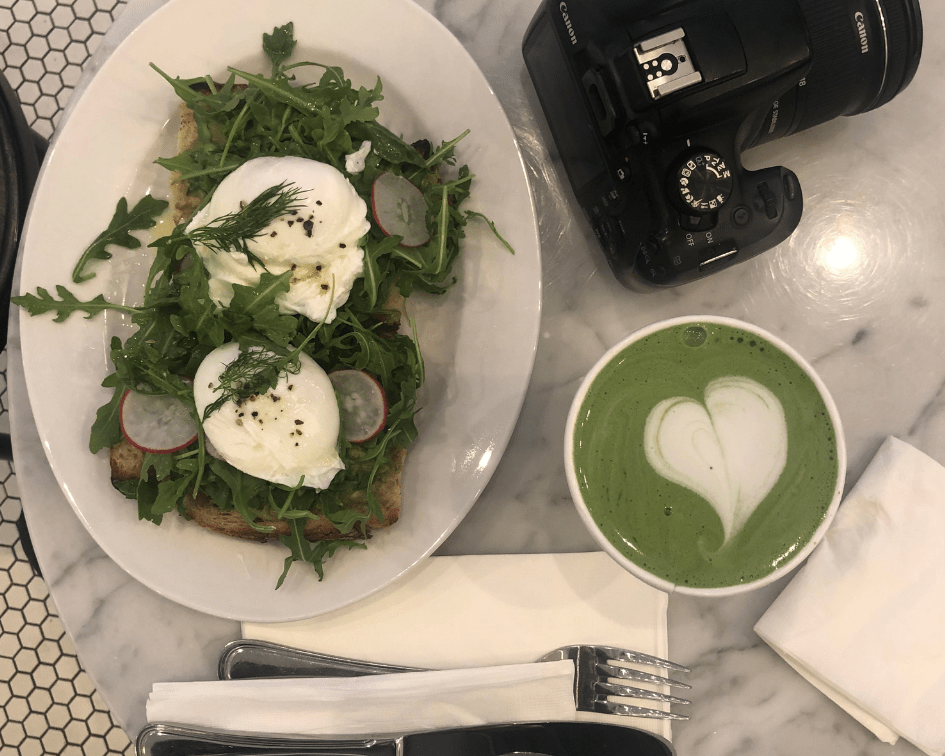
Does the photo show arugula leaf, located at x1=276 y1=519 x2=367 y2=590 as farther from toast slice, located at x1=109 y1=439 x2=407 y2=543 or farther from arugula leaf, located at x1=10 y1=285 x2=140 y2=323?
arugula leaf, located at x1=10 y1=285 x2=140 y2=323

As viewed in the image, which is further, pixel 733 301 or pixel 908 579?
pixel 733 301

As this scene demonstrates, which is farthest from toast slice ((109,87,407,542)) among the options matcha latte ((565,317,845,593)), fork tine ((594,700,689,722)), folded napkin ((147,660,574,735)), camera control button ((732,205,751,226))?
camera control button ((732,205,751,226))

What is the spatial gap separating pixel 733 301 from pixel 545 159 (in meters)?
0.44

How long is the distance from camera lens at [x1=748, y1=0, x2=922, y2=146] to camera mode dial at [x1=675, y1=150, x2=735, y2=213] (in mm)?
146

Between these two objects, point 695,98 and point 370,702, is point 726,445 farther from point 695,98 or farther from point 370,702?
point 370,702

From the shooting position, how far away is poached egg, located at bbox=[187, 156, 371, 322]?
3.64ft

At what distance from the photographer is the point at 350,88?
1.17 meters

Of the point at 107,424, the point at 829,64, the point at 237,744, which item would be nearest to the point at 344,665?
the point at 237,744

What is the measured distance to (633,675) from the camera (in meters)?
1.15

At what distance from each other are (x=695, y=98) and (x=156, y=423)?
995mm

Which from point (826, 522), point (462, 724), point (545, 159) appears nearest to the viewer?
point (826, 522)

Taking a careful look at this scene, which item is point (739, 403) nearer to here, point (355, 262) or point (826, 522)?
point (826, 522)

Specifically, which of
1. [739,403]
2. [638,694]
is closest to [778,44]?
[739,403]

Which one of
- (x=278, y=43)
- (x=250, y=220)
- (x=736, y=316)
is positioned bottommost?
(x=736, y=316)
